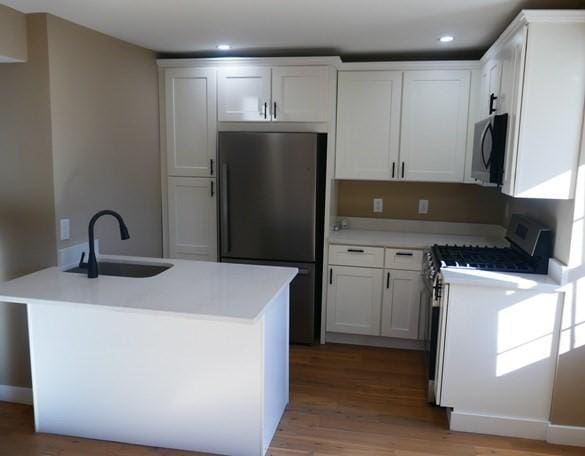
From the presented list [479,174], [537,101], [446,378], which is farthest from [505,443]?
[537,101]

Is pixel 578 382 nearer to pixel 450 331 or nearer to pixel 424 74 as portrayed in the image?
pixel 450 331

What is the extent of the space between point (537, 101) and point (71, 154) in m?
2.61

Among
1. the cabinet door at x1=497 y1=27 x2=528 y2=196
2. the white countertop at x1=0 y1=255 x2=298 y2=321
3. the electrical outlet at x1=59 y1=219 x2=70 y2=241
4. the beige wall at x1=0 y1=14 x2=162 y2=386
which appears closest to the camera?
the white countertop at x1=0 y1=255 x2=298 y2=321

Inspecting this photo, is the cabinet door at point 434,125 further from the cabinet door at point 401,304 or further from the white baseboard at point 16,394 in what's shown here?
the white baseboard at point 16,394

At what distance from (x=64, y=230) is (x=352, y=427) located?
2.04 metres

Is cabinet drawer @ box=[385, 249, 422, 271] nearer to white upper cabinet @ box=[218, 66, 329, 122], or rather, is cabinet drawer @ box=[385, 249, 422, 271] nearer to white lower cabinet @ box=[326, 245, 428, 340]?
white lower cabinet @ box=[326, 245, 428, 340]

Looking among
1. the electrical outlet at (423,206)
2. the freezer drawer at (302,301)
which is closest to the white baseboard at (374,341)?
the freezer drawer at (302,301)

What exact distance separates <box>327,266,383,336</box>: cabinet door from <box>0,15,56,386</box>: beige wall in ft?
6.65

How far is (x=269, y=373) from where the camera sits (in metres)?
2.44

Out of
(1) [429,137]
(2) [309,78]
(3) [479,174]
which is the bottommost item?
(3) [479,174]

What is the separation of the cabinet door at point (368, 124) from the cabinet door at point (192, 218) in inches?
42.7

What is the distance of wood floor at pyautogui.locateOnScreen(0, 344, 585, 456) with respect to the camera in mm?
2484

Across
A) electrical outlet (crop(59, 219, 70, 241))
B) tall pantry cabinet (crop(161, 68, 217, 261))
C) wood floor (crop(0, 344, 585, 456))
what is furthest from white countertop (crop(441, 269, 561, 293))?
electrical outlet (crop(59, 219, 70, 241))

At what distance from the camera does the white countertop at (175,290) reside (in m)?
2.11
